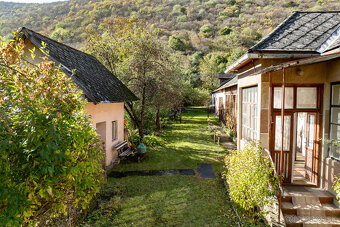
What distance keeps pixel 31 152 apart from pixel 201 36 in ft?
238

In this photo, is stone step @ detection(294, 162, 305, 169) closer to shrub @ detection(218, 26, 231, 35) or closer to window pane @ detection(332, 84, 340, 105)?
window pane @ detection(332, 84, 340, 105)

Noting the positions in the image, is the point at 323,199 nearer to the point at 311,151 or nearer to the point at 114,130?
the point at 311,151

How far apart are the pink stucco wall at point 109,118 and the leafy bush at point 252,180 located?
5615mm

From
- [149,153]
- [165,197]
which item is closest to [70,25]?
[149,153]

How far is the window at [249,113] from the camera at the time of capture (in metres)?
7.20

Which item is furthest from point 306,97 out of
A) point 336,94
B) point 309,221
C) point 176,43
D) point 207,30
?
point 207,30

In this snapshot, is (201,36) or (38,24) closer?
(38,24)

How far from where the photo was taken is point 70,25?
180 feet

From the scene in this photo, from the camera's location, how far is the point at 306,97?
6023mm

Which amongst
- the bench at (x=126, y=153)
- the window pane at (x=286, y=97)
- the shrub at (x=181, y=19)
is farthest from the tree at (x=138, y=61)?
the shrub at (x=181, y=19)

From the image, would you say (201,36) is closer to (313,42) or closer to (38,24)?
(38,24)

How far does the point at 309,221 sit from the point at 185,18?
8290cm

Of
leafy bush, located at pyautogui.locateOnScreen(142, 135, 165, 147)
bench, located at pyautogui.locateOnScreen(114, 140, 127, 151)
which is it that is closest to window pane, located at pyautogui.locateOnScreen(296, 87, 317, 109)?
bench, located at pyautogui.locateOnScreen(114, 140, 127, 151)

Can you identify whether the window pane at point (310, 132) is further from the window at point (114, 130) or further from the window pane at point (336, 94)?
the window at point (114, 130)
